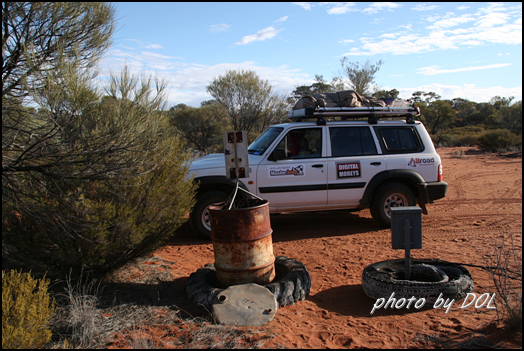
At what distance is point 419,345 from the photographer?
3434 mm

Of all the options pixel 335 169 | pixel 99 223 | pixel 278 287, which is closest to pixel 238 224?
pixel 278 287

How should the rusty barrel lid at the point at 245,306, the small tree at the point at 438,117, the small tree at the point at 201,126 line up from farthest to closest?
1. the small tree at the point at 438,117
2. the small tree at the point at 201,126
3. the rusty barrel lid at the point at 245,306

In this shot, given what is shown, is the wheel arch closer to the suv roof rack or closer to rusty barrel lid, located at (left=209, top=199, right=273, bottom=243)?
the suv roof rack

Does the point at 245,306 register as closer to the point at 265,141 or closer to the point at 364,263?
the point at 364,263

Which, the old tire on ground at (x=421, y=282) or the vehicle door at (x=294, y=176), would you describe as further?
the vehicle door at (x=294, y=176)

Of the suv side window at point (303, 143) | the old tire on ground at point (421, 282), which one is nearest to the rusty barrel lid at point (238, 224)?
the old tire on ground at point (421, 282)

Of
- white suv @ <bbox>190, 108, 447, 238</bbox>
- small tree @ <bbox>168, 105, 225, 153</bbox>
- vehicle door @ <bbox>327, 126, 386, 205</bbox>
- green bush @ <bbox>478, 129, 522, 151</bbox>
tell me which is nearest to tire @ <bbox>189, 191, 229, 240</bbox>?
white suv @ <bbox>190, 108, 447, 238</bbox>

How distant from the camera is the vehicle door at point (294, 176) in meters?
6.94

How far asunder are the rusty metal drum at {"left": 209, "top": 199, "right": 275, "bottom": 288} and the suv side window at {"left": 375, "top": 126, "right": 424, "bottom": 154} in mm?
3837

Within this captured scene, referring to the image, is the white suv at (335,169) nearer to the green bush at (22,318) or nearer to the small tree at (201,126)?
the green bush at (22,318)

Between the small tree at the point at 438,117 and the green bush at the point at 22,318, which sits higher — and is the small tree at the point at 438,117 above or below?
above

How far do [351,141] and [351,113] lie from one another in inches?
Result: 20.6

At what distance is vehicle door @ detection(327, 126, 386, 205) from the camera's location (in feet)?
23.4

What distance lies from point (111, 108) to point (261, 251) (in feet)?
7.67
